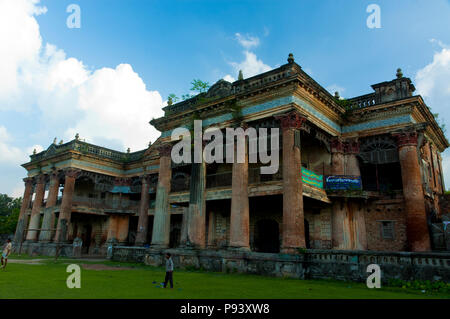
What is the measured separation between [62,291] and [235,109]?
12.7 m

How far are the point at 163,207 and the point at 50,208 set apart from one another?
17.1m

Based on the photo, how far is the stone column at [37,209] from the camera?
33.5 metres

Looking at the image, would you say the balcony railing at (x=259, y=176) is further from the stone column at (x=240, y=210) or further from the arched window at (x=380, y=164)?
the arched window at (x=380, y=164)

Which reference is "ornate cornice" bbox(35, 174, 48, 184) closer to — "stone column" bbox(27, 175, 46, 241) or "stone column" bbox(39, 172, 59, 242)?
"stone column" bbox(27, 175, 46, 241)

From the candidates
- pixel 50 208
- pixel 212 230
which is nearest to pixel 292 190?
pixel 212 230

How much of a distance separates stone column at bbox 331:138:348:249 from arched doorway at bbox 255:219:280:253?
368 centimetres

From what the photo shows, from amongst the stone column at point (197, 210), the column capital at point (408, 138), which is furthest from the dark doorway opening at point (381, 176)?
the stone column at point (197, 210)

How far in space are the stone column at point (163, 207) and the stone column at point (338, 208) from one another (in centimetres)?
1014

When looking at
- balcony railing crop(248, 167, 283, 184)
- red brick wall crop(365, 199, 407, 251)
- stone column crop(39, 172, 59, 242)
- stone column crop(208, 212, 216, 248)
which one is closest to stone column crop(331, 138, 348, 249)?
red brick wall crop(365, 199, 407, 251)

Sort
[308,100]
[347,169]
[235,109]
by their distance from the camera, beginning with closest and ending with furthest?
[308,100], [235,109], [347,169]

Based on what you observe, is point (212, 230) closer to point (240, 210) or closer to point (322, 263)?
point (240, 210)

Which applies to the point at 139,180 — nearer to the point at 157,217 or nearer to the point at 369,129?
the point at 157,217
